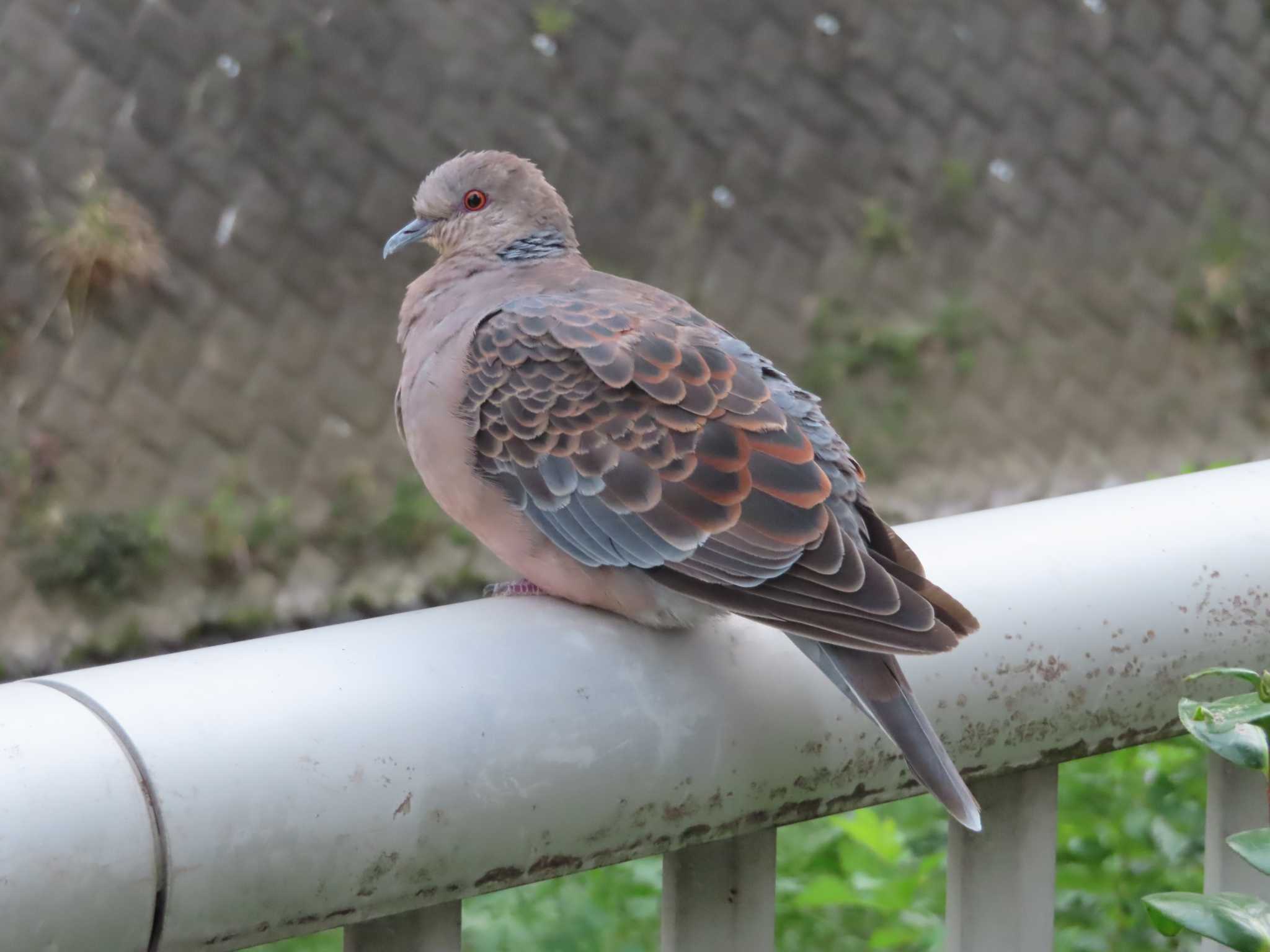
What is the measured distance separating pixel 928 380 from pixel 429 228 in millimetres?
4193

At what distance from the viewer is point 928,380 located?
621 centimetres

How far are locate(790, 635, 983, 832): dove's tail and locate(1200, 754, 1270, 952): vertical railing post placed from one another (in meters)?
0.28

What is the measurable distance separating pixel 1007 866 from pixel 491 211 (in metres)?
1.32

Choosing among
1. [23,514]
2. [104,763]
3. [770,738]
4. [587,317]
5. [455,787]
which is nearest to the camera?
[104,763]

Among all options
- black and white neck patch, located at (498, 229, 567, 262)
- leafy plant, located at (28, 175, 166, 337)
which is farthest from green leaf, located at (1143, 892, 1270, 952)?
leafy plant, located at (28, 175, 166, 337)

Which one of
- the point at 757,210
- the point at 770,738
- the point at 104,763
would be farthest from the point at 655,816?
the point at 757,210

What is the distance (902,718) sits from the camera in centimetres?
106

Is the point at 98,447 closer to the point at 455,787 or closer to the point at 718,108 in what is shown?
the point at 718,108

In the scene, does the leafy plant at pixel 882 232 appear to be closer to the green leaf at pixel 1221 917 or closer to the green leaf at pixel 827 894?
the green leaf at pixel 827 894

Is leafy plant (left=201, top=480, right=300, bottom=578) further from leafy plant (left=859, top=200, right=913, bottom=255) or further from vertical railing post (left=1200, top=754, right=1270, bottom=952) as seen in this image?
vertical railing post (left=1200, top=754, right=1270, bottom=952)

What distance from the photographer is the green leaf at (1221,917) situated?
854 mm

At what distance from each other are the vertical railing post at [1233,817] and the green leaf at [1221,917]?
0.35 metres

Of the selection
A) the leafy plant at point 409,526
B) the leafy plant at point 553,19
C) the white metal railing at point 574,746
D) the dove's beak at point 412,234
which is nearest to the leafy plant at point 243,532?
the leafy plant at point 409,526

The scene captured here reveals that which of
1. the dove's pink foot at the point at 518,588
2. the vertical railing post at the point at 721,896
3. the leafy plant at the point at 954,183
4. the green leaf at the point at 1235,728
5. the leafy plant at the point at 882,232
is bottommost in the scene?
the leafy plant at the point at 882,232
